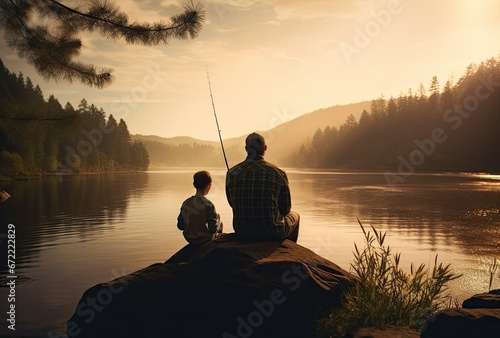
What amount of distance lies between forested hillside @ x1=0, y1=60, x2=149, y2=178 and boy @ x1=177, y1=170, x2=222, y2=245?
7.25 feet

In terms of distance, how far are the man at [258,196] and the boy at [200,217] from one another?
1.97 ft

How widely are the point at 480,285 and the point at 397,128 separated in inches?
6786

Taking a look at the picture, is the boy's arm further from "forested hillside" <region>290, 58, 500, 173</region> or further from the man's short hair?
"forested hillside" <region>290, 58, 500, 173</region>

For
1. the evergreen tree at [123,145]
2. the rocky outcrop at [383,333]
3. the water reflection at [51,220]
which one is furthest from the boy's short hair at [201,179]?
the evergreen tree at [123,145]

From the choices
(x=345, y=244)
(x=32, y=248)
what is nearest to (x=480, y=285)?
(x=345, y=244)

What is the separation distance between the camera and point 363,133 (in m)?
187

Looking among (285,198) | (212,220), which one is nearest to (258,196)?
(285,198)

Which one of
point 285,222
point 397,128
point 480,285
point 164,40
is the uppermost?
point 397,128

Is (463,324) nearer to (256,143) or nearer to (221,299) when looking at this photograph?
(221,299)

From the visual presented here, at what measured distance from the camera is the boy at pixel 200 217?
7355 millimetres

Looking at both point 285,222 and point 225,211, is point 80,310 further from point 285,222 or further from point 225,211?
point 225,211

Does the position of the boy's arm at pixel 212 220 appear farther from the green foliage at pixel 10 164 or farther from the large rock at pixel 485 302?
the green foliage at pixel 10 164

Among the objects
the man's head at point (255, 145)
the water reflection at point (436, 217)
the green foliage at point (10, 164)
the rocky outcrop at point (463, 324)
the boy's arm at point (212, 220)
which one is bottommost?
the water reflection at point (436, 217)

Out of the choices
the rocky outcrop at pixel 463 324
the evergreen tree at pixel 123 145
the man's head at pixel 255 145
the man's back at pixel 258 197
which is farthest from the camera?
the evergreen tree at pixel 123 145
